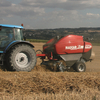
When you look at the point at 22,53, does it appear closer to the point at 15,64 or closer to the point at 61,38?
the point at 15,64

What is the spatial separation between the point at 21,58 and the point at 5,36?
94 cm

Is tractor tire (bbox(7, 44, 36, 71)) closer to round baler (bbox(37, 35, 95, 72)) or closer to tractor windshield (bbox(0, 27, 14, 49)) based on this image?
tractor windshield (bbox(0, 27, 14, 49))

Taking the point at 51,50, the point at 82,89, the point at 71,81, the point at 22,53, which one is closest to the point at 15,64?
the point at 22,53

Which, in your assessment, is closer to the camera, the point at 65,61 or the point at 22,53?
the point at 22,53

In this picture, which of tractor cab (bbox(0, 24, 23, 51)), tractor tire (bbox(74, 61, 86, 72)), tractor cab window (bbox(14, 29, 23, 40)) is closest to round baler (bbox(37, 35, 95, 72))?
tractor tire (bbox(74, 61, 86, 72))

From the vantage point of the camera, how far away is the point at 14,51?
5.79m

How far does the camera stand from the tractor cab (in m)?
5.95

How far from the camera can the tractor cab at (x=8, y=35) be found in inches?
234

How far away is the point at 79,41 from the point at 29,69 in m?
2.32

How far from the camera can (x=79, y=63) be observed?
7.11 m

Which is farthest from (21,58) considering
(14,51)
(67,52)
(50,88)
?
(50,88)

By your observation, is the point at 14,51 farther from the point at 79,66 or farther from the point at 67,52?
the point at 79,66

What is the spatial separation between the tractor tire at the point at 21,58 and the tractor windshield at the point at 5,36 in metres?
0.36

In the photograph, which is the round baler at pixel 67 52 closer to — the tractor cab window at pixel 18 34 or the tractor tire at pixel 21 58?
the tractor tire at pixel 21 58
